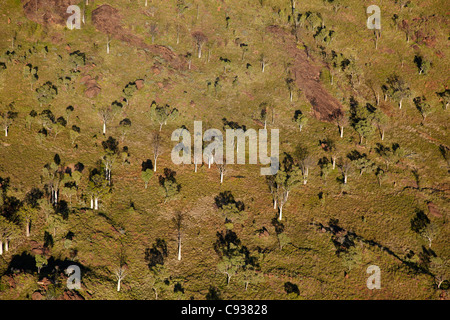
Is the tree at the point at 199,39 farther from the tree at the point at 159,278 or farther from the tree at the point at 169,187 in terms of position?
the tree at the point at 159,278

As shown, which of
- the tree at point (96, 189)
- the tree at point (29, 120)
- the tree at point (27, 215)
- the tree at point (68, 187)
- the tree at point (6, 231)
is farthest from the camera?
the tree at point (29, 120)

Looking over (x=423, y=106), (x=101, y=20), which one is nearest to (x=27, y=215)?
(x=101, y=20)

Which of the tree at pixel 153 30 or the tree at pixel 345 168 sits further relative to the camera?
the tree at pixel 153 30

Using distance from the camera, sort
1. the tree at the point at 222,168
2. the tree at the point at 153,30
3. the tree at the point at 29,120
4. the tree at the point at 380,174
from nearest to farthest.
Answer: the tree at the point at 29,120, the tree at the point at 380,174, the tree at the point at 222,168, the tree at the point at 153,30

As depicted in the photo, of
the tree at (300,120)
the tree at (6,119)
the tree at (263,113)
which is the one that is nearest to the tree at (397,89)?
the tree at (300,120)

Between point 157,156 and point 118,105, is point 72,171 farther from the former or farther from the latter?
point 118,105

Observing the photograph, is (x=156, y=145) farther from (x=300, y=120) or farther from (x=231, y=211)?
(x=300, y=120)

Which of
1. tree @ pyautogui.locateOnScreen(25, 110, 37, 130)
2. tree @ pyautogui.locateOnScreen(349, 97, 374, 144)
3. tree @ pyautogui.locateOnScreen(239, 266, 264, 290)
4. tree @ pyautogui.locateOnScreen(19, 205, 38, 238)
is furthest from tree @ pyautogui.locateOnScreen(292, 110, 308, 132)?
tree @ pyautogui.locateOnScreen(25, 110, 37, 130)

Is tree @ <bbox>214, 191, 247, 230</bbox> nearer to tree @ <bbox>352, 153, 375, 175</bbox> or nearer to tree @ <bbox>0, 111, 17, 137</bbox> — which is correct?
tree @ <bbox>352, 153, 375, 175</bbox>
